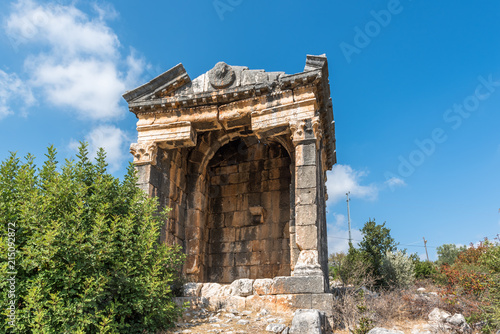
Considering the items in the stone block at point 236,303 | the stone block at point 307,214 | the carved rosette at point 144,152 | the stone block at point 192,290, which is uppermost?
the carved rosette at point 144,152

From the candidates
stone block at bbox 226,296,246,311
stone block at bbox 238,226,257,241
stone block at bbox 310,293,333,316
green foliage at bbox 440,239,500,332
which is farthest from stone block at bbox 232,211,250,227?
green foliage at bbox 440,239,500,332

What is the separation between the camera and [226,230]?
12547 millimetres

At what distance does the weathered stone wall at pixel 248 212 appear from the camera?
11875 mm

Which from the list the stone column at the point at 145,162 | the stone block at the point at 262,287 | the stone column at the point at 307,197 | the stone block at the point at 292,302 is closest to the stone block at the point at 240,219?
the stone column at the point at 145,162

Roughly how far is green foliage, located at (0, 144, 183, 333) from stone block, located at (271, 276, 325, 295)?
216 centimetres

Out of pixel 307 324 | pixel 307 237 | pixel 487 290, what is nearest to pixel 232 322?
pixel 307 324

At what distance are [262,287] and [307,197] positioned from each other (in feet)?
7.01

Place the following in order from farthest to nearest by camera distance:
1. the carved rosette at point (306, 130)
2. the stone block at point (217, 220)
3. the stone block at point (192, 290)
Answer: the stone block at point (217, 220) → the carved rosette at point (306, 130) → the stone block at point (192, 290)

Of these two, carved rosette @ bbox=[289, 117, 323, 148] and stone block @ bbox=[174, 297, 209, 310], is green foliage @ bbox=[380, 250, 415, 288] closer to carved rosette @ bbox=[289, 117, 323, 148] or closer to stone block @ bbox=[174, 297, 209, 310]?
carved rosette @ bbox=[289, 117, 323, 148]

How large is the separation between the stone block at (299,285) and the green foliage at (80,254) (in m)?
2.16

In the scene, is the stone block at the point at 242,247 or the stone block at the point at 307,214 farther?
the stone block at the point at 242,247

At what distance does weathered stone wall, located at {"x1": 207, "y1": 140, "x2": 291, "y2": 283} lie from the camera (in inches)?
468

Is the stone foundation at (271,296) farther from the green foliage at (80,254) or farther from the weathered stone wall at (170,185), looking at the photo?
the weathered stone wall at (170,185)

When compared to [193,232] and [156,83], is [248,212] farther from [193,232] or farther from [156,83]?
[156,83]
